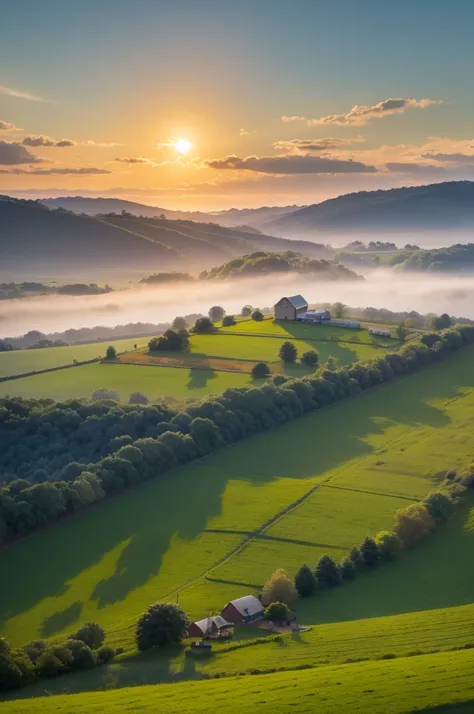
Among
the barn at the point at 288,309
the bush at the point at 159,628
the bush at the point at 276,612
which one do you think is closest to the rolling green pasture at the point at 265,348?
the barn at the point at 288,309

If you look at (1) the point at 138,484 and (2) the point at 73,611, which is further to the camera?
(1) the point at 138,484

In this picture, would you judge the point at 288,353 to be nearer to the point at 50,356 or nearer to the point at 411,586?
the point at 50,356

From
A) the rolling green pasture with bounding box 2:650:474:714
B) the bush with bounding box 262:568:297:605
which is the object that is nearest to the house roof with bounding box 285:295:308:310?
the bush with bounding box 262:568:297:605

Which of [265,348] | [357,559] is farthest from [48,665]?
[265,348]

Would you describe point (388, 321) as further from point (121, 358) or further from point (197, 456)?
point (197, 456)

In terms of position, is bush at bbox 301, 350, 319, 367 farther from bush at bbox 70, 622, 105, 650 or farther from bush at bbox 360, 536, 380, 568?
bush at bbox 70, 622, 105, 650

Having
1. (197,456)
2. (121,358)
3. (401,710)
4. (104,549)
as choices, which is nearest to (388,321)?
(121,358)

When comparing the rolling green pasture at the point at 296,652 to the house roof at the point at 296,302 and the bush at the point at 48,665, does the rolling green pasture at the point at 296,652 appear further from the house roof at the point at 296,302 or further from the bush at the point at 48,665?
the house roof at the point at 296,302
